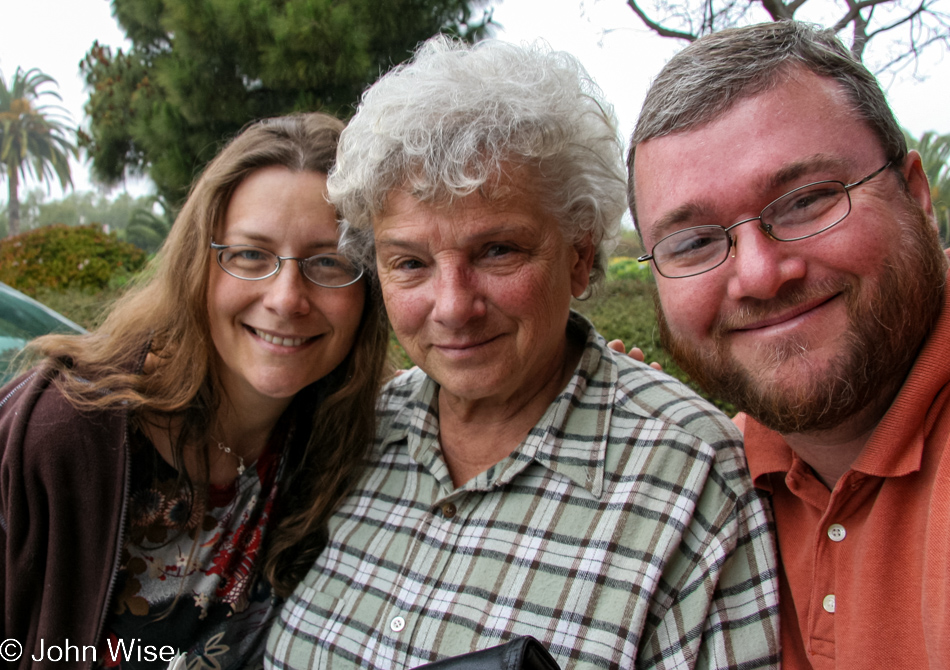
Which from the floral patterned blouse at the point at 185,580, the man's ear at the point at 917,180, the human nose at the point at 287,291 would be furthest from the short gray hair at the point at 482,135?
the floral patterned blouse at the point at 185,580

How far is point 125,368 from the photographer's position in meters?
2.03

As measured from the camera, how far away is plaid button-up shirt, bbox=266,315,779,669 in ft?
4.90

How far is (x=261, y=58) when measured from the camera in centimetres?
702

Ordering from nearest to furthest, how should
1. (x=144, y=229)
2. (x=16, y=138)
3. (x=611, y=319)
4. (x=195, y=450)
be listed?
(x=195, y=450) → (x=611, y=319) → (x=144, y=229) → (x=16, y=138)

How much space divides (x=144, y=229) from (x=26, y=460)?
1874 cm

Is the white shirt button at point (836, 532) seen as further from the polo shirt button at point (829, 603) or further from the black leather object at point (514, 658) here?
the black leather object at point (514, 658)

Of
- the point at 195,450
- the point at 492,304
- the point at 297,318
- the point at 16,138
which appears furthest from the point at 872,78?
the point at 16,138

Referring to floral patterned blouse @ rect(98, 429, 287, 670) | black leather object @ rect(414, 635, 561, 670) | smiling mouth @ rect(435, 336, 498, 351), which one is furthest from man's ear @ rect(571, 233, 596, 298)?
→ floral patterned blouse @ rect(98, 429, 287, 670)

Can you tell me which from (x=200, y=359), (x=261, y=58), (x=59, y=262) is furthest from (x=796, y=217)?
(x=59, y=262)

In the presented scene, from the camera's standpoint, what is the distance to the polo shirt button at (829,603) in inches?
54.7

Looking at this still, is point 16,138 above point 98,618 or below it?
above

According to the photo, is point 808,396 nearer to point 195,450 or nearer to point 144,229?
point 195,450

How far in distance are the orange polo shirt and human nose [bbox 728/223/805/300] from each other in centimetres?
32

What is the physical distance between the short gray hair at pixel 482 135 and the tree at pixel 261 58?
5.02 meters
